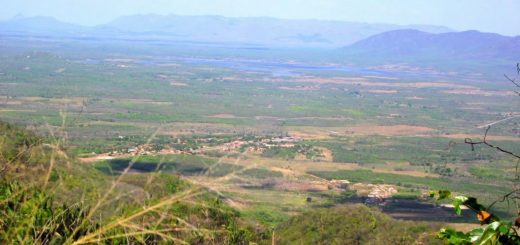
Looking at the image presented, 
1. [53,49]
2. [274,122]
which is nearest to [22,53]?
[53,49]

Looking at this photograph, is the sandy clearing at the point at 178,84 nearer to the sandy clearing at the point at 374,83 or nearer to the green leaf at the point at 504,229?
the sandy clearing at the point at 374,83

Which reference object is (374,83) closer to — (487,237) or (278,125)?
(278,125)

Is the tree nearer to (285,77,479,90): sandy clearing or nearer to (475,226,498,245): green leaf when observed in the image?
(475,226,498,245): green leaf

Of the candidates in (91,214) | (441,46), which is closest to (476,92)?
(441,46)

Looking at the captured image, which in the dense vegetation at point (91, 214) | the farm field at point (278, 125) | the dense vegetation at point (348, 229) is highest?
the dense vegetation at point (91, 214)

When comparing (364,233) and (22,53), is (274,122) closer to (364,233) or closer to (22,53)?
(364,233)

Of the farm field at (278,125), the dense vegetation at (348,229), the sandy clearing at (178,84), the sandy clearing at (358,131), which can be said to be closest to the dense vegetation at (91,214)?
the farm field at (278,125)
